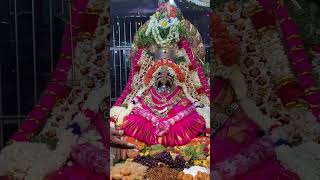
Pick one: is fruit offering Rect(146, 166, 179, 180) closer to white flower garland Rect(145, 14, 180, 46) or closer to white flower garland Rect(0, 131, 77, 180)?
white flower garland Rect(0, 131, 77, 180)

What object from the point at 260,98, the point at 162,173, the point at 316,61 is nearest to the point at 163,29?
the point at 162,173

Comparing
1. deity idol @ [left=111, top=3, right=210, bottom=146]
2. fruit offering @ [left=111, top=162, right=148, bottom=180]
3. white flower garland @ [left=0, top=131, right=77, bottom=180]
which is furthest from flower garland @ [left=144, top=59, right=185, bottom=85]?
white flower garland @ [left=0, top=131, right=77, bottom=180]

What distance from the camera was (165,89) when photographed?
4.70 m

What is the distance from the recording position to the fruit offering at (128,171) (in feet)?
12.7

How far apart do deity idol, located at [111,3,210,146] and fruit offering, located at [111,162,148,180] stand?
1.14 ft

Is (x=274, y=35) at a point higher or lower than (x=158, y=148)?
higher

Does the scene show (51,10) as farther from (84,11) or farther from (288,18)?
(288,18)

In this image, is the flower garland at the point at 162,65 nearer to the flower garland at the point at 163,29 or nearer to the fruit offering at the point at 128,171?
the flower garland at the point at 163,29

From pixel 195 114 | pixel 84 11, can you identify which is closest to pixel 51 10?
pixel 84 11

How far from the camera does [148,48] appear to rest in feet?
15.4

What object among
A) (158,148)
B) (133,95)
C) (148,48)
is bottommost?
(158,148)

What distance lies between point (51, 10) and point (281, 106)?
1.67 m

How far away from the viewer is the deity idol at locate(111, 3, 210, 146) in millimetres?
4398

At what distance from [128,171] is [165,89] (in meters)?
1.04
